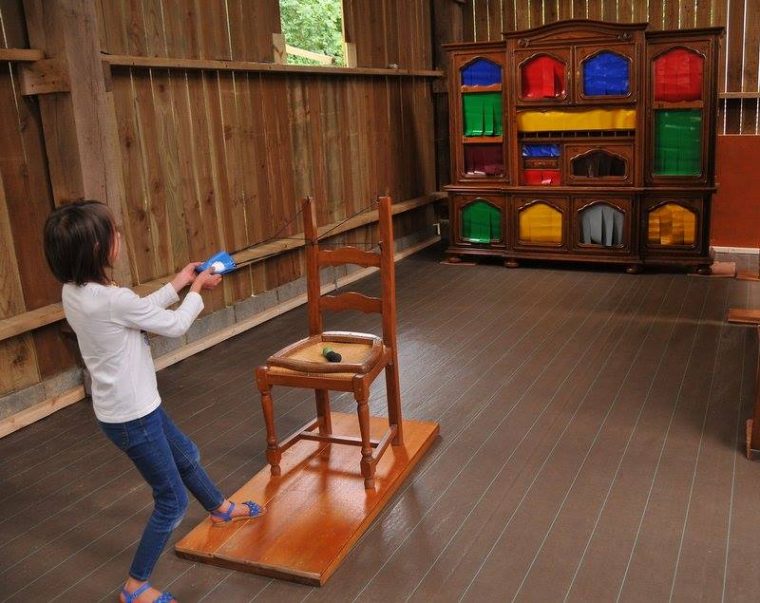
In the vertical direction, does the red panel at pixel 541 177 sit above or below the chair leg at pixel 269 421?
above

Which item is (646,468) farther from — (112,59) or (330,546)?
(112,59)

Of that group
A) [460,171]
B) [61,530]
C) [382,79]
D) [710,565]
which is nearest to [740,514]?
[710,565]

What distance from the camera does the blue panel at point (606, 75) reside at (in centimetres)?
599

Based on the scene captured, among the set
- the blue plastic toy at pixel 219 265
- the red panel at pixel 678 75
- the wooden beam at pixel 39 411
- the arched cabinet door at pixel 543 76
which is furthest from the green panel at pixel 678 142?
the blue plastic toy at pixel 219 265

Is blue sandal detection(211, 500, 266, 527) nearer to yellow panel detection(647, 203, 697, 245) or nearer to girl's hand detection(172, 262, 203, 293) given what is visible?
girl's hand detection(172, 262, 203, 293)

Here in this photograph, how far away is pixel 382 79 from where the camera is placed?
685 cm

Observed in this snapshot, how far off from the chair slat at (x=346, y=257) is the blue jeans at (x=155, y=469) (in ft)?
3.20

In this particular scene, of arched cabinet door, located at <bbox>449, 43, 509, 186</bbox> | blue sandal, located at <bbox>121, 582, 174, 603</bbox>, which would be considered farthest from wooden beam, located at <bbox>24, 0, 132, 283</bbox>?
arched cabinet door, located at <bbox>449, 43, 509, 186</bbox>

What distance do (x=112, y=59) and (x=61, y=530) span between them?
2403 millimetres

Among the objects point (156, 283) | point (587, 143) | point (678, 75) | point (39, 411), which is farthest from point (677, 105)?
point (39, 411)

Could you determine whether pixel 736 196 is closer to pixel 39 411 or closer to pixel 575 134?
pixel 575 134

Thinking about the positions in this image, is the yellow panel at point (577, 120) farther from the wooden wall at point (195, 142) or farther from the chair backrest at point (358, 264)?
the chair backrest at point (358, 264)

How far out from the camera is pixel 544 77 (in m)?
6.27

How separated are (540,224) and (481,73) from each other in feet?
4.44
